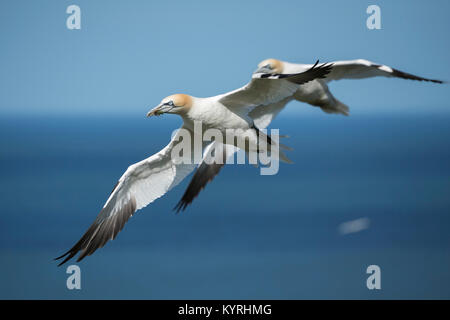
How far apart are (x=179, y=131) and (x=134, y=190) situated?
119cm

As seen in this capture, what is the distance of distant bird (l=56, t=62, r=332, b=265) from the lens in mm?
9023

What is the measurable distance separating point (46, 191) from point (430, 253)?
24959 millimetres

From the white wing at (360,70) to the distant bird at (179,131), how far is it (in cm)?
144

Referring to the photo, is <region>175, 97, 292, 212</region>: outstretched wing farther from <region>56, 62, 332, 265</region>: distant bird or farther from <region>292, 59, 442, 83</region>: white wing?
<region>292, 59, 442, 83</region>: white wing

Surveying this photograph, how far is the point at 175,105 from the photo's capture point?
909 centimetres

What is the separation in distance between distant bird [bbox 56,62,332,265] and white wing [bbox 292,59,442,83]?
1438mm

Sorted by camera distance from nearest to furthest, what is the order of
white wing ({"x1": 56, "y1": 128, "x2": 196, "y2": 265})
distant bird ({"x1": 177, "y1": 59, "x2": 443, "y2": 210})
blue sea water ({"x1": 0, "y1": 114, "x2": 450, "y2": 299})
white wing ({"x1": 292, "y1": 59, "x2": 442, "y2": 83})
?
1. white wing ({"x1": 56, "y1": 128, "x2": 196, "y2": 265})
2. white wing ({"x1": 292, "y1": 59, "x2": 442, "y2": 83})
3. distant bird ({"x1": 177, "y1": 59, "x2": 443, "y2": 210})
4. blue sea water ({"x1": 0, "y1": 114, "x2": 450, "y2": 299})

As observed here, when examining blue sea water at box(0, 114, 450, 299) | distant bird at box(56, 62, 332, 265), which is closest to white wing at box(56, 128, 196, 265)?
distant bird at box(56, 62, 332, 265)

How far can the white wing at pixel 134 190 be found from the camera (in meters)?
9.95

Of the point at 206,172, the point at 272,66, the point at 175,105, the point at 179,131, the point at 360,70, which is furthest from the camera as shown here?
the point at 206,172

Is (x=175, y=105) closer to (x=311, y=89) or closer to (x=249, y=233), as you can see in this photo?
(x=311, y=89)

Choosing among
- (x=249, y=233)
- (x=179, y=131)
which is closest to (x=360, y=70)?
(x=179, y=131)

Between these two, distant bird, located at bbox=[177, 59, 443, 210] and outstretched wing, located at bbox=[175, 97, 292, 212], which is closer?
distant bird, located at bbox=[177, 59, 443, 210]

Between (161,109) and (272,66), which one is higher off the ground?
(272,66)
